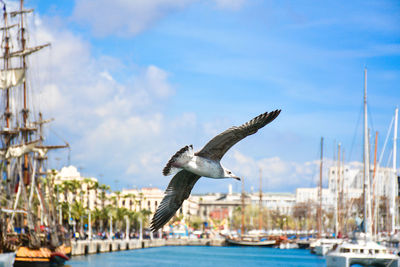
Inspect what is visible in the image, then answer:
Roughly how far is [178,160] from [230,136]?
120 cm

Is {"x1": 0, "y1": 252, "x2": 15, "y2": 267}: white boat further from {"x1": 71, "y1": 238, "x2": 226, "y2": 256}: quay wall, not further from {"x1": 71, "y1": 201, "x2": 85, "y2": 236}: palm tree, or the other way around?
{"x1": 71, "y1": 201, "x2": 85, "y2": 236}: palm tree

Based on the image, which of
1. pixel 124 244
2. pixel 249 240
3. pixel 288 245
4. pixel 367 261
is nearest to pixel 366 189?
pixel 367 261

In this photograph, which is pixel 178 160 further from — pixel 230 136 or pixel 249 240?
pixel 249 240

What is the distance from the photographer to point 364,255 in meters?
50.7

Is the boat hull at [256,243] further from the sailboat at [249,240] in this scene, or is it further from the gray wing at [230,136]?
the gray wing at [230,136]

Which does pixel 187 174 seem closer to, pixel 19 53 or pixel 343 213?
pixel 19 53

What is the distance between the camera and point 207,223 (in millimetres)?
196500

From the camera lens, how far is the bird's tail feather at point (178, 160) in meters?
12.5

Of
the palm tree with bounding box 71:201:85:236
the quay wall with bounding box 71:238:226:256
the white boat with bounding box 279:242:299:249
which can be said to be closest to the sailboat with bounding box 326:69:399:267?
the quay wall with bounding box 71:238:226:256

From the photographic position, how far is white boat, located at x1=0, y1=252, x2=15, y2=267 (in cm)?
4892

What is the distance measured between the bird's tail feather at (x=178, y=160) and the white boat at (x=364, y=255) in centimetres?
4065

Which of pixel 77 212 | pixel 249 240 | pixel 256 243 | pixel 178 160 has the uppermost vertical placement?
pixel 178 160

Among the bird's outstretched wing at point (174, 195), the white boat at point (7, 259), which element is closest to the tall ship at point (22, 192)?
the white boat at point (7, 259)

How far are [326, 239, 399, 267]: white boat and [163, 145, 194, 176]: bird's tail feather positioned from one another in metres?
40.7
